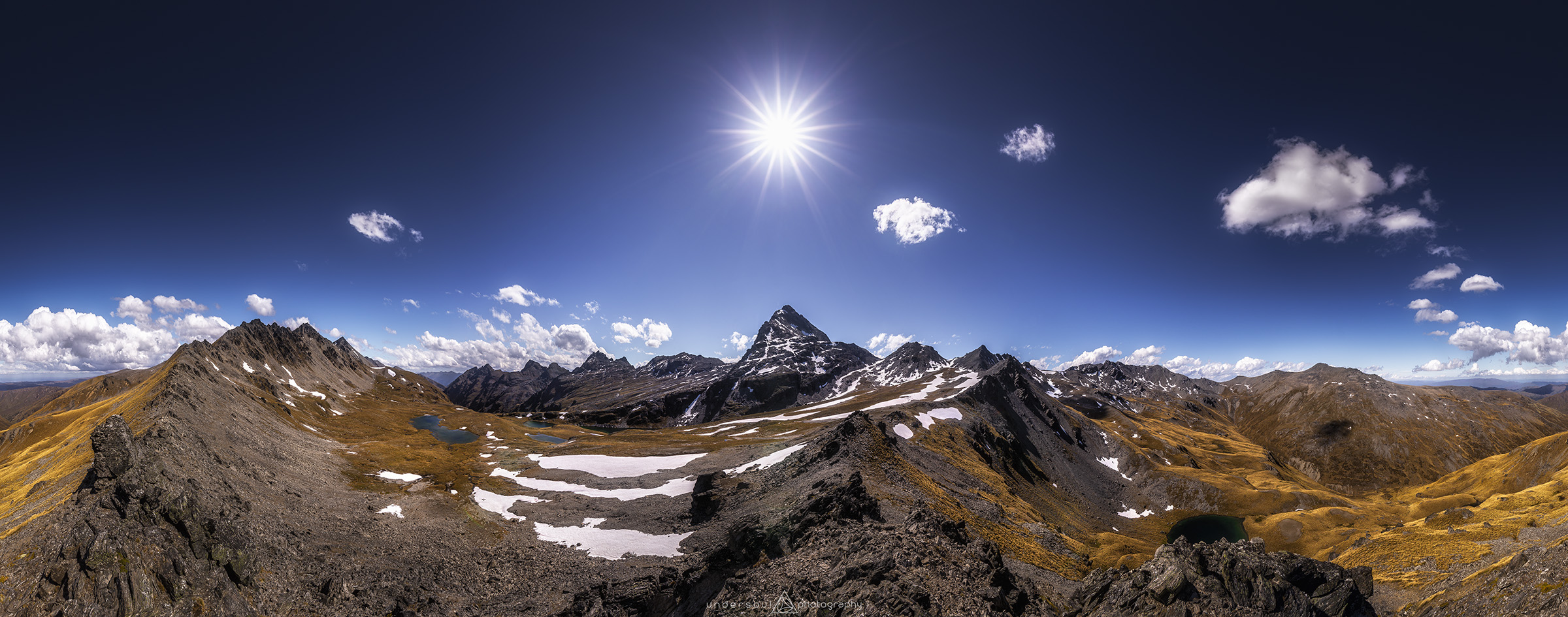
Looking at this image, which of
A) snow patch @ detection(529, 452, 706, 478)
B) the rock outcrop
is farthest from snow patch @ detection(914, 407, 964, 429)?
the rock outcrop

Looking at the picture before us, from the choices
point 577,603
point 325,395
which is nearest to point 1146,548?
point 577,603

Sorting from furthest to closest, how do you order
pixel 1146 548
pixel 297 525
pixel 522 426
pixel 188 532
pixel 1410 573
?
pixel 522 426
pixel 1146 548
pixel 297 525
pixel 1410 573
pixel 188 532

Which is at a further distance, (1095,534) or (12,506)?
(1095,534)

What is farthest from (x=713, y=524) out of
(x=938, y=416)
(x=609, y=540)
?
(x=938, y=416)

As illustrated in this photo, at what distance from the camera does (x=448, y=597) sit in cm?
3450

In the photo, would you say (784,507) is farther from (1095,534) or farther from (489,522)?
(1095,534)

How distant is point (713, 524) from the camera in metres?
44.2

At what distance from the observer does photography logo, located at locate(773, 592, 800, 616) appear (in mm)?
20153

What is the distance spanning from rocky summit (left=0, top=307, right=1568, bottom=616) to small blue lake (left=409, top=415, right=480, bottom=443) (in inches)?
758

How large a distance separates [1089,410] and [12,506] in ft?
783

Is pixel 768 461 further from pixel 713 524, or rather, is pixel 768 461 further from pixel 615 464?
pixel 615 464

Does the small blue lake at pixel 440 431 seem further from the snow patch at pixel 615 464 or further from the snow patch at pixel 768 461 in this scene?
the snow patch at pixel 768 461

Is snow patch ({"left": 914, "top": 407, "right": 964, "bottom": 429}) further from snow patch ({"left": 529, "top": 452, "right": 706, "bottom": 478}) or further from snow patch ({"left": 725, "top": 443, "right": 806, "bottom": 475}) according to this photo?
snow patch ({"left": 529, "top": 452, "right": 706, "bottom": 478})

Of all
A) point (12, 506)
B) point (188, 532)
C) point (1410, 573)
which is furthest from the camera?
point (12, 506)
